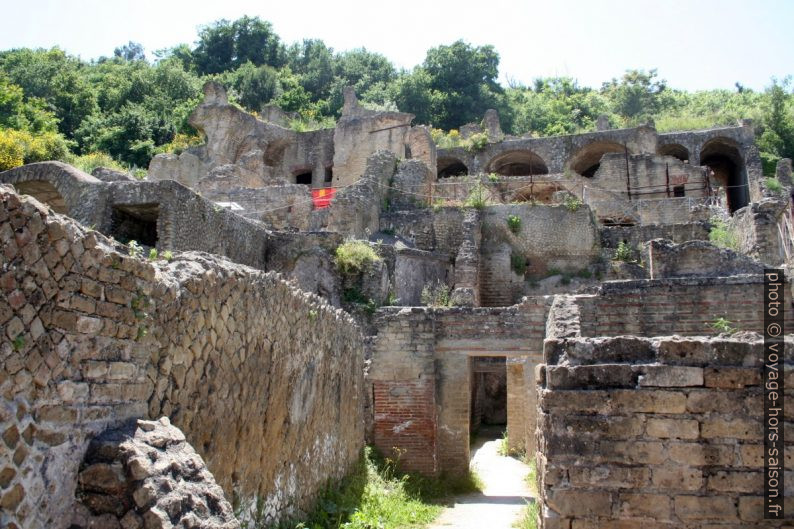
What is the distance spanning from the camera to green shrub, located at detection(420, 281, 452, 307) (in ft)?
56.4

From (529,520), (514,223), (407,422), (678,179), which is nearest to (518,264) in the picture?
(514,223)

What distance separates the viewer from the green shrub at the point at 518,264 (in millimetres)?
21438

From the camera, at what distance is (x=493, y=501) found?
1069 cm

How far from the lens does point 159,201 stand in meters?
13.8

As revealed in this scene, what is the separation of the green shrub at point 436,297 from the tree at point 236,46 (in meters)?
43.7

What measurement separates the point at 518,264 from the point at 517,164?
58.4 feet

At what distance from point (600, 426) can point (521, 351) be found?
23.3 ft

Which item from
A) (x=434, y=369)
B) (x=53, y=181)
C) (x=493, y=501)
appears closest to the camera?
(x=493, y=501)

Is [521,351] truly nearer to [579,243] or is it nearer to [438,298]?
[438,298]

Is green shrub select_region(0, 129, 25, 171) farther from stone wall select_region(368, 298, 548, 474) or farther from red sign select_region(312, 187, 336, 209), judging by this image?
stone wall select_region(368, 298, 548, 474)

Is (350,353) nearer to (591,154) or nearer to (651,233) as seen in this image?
(651,233)

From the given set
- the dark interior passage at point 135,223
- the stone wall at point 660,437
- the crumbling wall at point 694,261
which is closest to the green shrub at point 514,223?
the crumbling wall at point 694,261

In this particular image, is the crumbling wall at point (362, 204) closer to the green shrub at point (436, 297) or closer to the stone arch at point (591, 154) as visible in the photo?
the green shrub at point (436, 297)

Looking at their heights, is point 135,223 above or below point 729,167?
below
